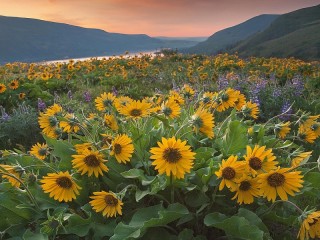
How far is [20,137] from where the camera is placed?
16.9 feet

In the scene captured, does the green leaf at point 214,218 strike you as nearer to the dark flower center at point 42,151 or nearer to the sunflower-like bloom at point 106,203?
the sunflower-like bloom at point 106,203

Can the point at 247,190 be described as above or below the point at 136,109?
below

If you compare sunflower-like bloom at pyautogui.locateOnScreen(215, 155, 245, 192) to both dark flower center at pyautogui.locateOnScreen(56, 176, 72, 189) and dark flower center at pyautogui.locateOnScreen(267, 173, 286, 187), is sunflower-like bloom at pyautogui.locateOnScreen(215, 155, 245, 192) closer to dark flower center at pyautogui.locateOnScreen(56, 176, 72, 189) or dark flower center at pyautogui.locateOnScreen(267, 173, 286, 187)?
dark flower center at pyautogui.locateOnScreen(267, 173, 286, 187)

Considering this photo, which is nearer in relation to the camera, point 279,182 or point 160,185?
point 279,182

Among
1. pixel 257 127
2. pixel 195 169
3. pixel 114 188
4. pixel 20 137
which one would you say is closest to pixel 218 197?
pixel 195 169

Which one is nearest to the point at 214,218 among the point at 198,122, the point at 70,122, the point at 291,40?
the point at 198,122

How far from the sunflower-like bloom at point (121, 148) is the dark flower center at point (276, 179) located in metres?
0.85

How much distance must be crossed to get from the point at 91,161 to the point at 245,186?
920mm

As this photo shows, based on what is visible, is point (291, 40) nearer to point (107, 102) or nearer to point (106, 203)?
point (107, 102)

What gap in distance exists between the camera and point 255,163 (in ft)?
6.70

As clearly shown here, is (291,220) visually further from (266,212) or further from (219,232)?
(219,232)

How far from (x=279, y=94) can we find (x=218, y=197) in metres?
4.04

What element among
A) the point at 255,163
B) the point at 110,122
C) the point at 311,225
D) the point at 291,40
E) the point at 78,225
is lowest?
the point at 291,40

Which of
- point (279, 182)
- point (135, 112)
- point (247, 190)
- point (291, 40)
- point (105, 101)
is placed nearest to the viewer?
point (279, 182)
